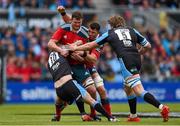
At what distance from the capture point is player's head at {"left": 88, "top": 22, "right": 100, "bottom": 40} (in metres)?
16.6

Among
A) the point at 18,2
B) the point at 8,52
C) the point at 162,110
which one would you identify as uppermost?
the point at 18,2

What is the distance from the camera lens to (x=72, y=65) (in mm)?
16781

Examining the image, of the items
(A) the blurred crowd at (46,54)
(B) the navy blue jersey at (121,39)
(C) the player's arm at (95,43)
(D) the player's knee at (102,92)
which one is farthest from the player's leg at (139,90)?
(A) the blurred crowd at (46,54)

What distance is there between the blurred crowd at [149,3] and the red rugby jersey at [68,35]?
19.0 metres

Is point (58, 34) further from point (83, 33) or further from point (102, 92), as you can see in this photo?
point (102, 92)

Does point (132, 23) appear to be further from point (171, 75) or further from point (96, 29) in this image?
point (96, 29)

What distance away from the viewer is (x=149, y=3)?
36625 mm

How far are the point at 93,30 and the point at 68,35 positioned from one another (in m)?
0.58

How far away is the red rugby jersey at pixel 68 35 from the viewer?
16609 millimetres

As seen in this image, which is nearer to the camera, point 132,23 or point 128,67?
point 128,67

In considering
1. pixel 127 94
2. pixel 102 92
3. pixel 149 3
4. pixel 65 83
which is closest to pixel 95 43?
pixel 65 83

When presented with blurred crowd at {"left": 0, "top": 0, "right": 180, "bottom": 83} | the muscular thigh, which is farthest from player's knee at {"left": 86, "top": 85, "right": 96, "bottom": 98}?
blurred crowd at {"left": 0, "top": 0, "right": 180, "bottom": 83}

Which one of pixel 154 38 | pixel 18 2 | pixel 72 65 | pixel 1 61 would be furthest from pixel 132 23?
pixel 72 65

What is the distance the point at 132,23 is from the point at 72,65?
1736 cm
